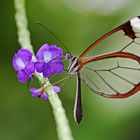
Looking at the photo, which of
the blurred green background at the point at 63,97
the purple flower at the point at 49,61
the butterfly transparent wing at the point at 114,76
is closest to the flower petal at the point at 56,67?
the purple flower at the point at 49,61

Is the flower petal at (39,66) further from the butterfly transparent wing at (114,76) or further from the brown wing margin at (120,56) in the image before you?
the butterfly transparent wing at (114,76)

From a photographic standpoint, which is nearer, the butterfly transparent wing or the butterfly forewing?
the butterfly forewing

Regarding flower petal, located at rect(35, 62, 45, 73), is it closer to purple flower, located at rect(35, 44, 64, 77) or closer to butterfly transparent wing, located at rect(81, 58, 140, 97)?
purple flower, located at rect(35, 44, 64, 77)

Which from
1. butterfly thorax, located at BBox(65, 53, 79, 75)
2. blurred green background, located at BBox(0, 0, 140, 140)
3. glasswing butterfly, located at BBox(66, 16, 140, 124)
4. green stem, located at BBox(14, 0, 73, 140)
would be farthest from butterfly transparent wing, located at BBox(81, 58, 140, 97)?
blurred green background, located at BBox(0, 0, 140, 140)

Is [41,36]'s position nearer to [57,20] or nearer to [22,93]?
[57,20]

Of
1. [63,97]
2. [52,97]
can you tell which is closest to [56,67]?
[52,97]

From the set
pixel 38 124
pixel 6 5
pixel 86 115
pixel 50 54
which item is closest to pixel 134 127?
pixel 86 115

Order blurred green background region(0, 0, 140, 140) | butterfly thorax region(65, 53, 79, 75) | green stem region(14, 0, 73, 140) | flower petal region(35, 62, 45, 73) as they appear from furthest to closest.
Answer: blurred green background region(0, 0, 140, 140)
butterfly thorax region(65, 53, 79, 75)
flower petal region(35, 62, 45, 73)
green stem region(14, 0, 73, 140)
